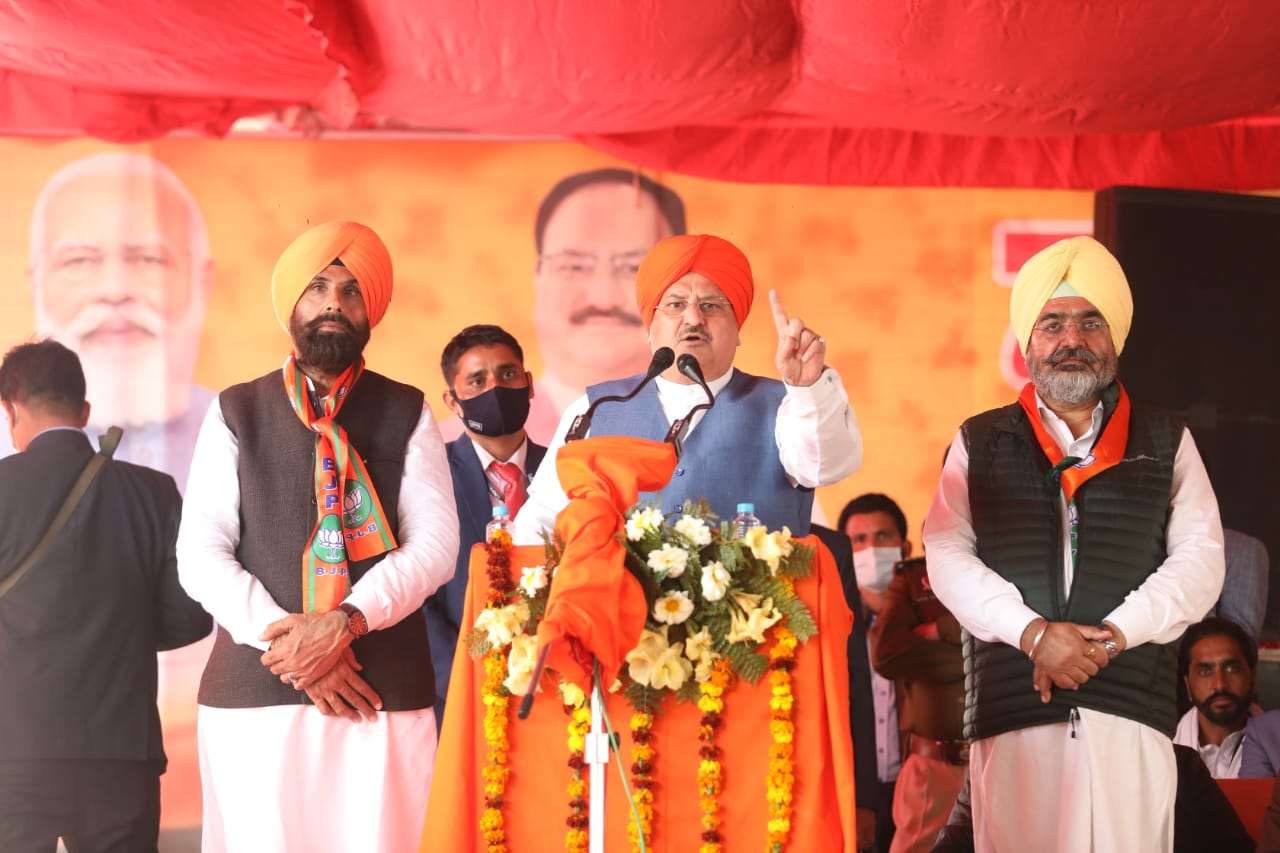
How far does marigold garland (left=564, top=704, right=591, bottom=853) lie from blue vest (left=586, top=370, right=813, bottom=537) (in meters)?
0.72

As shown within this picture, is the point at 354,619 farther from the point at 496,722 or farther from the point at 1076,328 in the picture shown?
the point at 1076,328

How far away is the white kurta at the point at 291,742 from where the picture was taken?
3.29 m

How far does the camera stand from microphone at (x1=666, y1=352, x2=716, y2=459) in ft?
9.04

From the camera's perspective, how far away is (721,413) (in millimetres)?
3301

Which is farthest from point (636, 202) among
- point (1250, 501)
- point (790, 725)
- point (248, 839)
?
point (790, 725)

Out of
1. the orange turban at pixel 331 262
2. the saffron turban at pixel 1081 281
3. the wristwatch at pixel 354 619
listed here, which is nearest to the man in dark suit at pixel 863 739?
the saffron turban at pixel 1081 281

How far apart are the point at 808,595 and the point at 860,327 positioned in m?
3.58

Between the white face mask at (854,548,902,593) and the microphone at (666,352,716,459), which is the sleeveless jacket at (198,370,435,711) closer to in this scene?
the microphone at (666,352,716,459)

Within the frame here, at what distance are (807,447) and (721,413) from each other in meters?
0.33

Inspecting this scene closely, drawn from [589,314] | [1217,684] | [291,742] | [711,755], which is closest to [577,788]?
A: [711,755]

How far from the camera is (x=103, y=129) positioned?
5324mm

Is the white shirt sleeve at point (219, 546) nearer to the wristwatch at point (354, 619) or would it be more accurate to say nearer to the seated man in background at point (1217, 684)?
the wristwatch at point (354, 619)

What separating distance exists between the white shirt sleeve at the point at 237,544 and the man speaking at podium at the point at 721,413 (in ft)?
1.11

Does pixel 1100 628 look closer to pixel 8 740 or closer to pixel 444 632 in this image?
pixel 444 632
